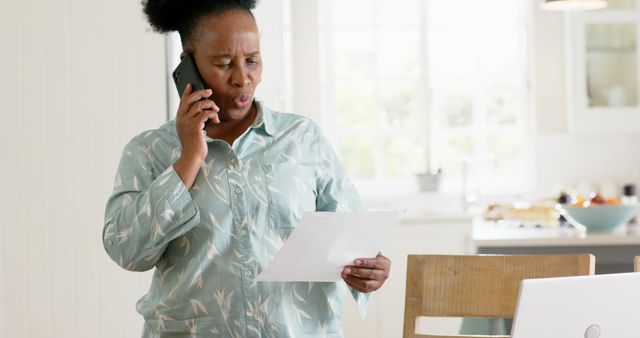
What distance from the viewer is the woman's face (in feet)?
6.51

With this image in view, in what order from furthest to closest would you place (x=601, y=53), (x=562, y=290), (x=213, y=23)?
(x=601, y=53)
(x=213, y=23)
(x=562, y=290)

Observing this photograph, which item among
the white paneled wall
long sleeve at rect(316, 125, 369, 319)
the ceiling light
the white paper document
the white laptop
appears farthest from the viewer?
the ceiling light

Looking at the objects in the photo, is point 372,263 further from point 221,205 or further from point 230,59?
point 230,59

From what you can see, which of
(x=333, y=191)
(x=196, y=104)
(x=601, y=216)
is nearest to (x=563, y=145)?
(x=601, y=216)

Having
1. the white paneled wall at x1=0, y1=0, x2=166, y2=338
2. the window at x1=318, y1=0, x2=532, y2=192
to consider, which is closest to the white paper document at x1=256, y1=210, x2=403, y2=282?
the white paneled wall at x1=0, y1=0, x2=166, y2=338

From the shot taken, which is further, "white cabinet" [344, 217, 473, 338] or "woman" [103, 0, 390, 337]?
"white cabinet" [344, 217, 473, 338]

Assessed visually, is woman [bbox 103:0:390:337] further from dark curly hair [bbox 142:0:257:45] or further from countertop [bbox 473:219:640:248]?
countertop [bbox 473:219:640:248]

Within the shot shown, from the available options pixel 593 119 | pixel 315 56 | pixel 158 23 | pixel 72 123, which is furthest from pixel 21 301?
pixel 593 119

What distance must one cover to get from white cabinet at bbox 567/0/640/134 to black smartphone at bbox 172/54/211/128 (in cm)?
479

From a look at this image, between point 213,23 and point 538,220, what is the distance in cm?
297

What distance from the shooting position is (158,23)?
84.5 inches

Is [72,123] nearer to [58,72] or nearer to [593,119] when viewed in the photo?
[58,72]

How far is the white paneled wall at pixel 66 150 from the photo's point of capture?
11.2ft

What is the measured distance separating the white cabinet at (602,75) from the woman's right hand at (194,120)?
15.9 ft
